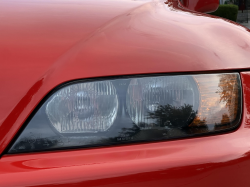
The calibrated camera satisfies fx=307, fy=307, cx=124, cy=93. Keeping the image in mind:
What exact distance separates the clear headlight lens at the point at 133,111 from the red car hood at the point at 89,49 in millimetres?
39

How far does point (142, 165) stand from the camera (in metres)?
0.78

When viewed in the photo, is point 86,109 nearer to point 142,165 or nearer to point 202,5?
point 142,165

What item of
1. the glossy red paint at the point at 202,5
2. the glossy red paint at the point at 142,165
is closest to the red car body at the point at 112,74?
the glossy red paint at the point at 142,165

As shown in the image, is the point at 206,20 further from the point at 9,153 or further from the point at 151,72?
the point at 9,153

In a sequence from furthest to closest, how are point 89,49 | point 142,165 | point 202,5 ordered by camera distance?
point 202,5, point 89,49, point 142,165

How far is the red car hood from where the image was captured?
84cm

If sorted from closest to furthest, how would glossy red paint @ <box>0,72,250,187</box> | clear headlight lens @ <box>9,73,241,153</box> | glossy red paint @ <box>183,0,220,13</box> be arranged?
glossy red paint @ <box>0,72,250,187</box> → clear headlight lens @ <box>9,73,241,153</box> → glossy red paint @ <box>183,0,220,13</box>

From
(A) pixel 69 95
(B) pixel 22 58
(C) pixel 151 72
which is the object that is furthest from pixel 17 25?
(C) pixel 151 72

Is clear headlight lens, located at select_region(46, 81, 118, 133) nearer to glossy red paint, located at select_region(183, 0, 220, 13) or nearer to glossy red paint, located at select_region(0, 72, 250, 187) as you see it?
Result: glossy red paint, located at select_region(0, 72, 250, 187)

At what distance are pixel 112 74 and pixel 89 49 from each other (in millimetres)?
105

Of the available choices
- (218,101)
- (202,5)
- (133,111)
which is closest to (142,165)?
(133,111)

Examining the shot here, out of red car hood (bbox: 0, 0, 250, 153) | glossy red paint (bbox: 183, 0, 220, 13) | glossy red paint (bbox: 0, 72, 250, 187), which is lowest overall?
glossy red paint (bbox: 0, 72, 250, 187)

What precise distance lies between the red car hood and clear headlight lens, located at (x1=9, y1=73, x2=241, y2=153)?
4cm

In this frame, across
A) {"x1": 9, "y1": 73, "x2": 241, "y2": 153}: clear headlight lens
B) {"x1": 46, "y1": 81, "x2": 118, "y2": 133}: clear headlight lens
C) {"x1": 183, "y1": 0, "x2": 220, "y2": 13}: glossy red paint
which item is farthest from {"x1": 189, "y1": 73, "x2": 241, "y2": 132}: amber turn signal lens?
{"x1": 183, "y1": 0, "x2": 220, "y2": 13}: glossy red paint
